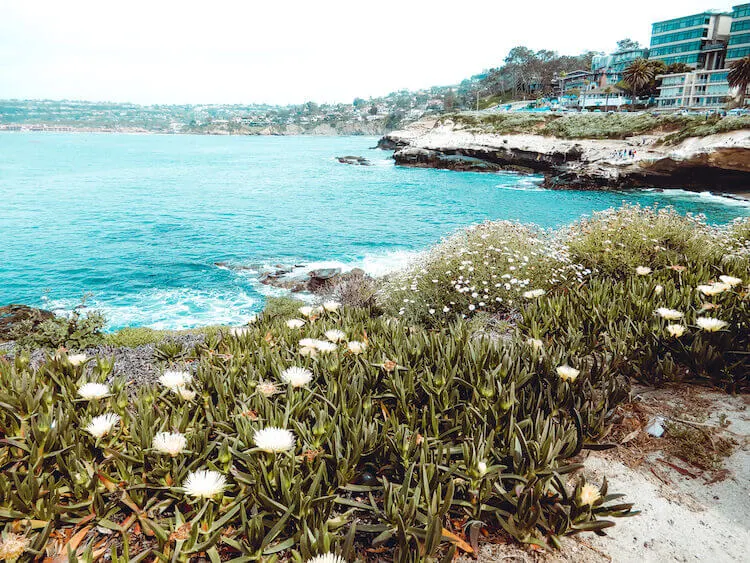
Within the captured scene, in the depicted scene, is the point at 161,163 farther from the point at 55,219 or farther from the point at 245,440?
the point at 245,440

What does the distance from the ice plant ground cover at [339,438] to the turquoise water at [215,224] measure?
10.9m

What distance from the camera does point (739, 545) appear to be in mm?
2277

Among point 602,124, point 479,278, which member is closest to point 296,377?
point 479,278

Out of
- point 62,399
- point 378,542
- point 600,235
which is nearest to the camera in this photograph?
point 378,542

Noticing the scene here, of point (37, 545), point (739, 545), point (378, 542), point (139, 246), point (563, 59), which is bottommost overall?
point (139, 246)

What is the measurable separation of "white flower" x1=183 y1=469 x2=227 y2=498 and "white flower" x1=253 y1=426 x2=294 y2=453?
0.71 ft

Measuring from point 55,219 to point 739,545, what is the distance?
36852 mm

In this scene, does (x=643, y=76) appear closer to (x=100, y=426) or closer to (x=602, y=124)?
(x=602, y=124)

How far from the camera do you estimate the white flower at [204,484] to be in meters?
2.01

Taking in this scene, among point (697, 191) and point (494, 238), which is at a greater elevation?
point (494, 238)

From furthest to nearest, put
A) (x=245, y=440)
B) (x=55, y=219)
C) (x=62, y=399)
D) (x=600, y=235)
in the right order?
(x=55, y=219) < (x=600, y=235) < (x=62, y=399) < (x=245, y=440)

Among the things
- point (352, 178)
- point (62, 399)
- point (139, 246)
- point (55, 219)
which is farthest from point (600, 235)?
point (352, 178)

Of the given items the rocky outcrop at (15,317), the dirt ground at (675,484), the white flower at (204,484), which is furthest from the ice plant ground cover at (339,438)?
the rocky outcrop at (15,317)

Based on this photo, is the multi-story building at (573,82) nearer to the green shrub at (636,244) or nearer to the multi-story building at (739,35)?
the multi-story building at (739,35)
